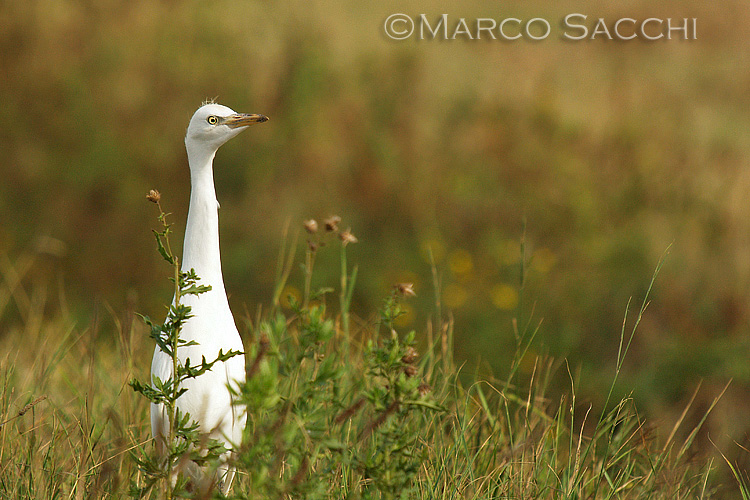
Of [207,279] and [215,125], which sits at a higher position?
[215,125]

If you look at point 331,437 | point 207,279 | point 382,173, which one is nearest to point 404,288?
point 331,437

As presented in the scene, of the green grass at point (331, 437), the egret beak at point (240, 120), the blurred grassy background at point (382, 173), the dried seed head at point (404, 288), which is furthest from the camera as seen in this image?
the blurred grassy background at point (382, 173)

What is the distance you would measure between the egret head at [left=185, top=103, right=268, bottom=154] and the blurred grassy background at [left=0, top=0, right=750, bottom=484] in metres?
4.21

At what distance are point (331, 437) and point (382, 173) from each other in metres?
5.92

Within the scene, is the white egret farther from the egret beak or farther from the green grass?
the green grass

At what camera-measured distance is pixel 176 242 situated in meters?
6.97

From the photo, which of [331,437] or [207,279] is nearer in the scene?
[331,437]

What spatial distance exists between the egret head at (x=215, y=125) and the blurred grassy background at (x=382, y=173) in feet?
13.8

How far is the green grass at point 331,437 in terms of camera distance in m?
1.69

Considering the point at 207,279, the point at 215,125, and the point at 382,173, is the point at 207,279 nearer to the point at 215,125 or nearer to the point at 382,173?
the point at 215,125

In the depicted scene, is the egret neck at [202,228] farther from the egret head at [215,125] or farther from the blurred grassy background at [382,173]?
the blurred grassy background at [382,173]

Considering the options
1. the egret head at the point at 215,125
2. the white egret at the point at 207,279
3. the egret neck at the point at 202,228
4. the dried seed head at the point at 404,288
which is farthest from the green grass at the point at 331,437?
the egret head at the point at 215,125

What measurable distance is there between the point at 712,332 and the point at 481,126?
329 cm

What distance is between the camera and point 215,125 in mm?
2582
